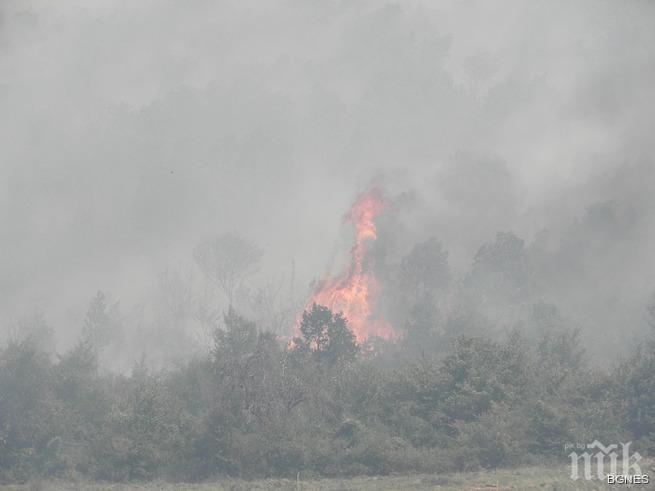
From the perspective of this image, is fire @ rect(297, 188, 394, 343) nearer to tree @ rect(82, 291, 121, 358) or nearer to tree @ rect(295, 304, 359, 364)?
tree @ rect(295, 304, 359, 364)

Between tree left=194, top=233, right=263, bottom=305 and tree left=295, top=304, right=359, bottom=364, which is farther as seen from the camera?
tree left=194, top=233, right=263, bottom=305

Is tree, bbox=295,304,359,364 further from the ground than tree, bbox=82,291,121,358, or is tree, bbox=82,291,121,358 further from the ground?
tree, bbox=82,291,121,358

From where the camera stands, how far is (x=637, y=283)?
147375 mm

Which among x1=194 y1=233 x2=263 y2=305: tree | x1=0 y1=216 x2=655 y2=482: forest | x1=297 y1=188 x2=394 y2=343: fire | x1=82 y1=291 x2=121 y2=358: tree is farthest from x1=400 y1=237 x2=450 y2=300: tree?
x1=0 y1=216 x2=655 y2=482: forest

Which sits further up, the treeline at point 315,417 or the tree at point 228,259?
the tree at point 228,259

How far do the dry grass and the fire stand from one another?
7046cm

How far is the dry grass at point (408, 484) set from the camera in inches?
→ 1617

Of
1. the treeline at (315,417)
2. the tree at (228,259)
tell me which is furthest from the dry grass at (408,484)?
the tree at (228,259)

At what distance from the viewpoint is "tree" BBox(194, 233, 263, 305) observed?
178750 mm

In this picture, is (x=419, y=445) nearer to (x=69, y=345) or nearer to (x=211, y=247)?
(x=69, y=345)

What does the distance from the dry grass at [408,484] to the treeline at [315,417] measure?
3.35 meters

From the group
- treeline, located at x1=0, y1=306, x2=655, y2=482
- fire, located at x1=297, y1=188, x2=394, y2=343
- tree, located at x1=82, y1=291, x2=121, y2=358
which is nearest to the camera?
treeline, located at x1=0, y1=306, x2=655, y2=482

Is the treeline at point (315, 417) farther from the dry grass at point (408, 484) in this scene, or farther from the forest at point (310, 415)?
the dry grass at point (408, 484)

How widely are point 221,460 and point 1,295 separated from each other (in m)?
146
